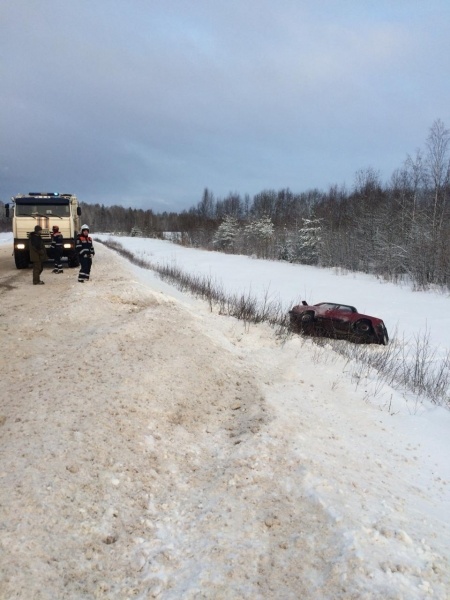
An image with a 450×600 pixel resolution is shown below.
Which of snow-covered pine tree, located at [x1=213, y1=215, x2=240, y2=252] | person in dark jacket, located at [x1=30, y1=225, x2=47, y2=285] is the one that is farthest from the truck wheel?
snow-covered pine tree, located at [x1=213, y1=215, x2=240, y2=252]

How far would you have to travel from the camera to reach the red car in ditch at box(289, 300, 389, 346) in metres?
12.7

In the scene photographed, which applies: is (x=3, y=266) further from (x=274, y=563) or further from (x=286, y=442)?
(x=274, y=563)

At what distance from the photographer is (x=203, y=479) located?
→ 133 inches

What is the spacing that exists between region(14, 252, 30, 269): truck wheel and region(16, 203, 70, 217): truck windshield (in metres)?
1.51

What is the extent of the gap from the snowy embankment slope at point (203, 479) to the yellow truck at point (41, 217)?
9135mm

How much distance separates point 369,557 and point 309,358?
4731mm

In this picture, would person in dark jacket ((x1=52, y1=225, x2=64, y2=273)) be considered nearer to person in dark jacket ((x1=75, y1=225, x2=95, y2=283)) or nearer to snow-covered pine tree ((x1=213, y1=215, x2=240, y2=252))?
person in dark jacket ((x1=75, y1=225, x2=95, y2=283))

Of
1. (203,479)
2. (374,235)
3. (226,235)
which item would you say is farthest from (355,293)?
(226,235)

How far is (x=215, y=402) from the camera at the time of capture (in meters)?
A: 4.81

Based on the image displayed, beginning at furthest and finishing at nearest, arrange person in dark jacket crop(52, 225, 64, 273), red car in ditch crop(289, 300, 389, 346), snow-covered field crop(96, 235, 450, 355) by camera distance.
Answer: snow-covered field crop(96, 235, 450, 355), person in dark jacket crop(52, 225, 64, 273), red car in ditch crop(289, 300, 389, 346)

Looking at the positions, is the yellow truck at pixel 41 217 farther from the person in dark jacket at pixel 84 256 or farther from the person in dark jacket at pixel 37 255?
the person in dark jacket at pixel 84 256

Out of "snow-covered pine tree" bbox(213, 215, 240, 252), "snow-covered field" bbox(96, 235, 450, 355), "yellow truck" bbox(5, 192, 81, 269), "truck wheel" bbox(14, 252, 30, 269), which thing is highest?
"snow-covered pine tree" bbox(213, 215, 240, 252)

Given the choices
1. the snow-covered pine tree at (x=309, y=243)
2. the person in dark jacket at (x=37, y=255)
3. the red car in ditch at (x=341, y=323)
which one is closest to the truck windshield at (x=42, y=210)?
the person in dark jacket at (x=37, y=255)

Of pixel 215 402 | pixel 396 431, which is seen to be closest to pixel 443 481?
pixel 396 431
